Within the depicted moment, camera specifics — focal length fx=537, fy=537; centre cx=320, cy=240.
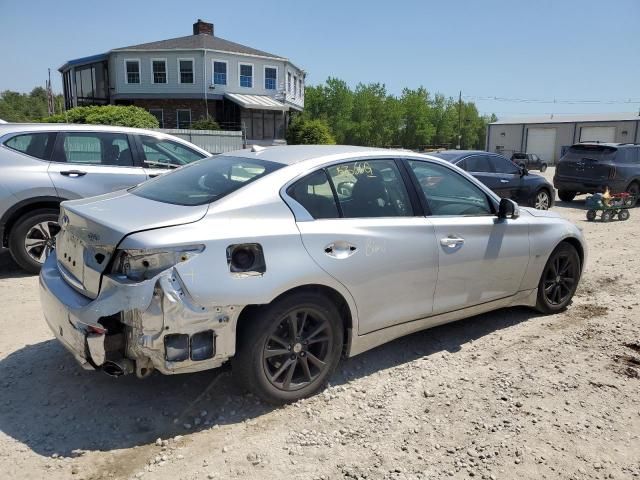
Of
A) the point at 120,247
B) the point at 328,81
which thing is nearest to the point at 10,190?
the point at 120,247

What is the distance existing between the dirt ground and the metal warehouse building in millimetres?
51115

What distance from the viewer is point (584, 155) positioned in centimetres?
1495

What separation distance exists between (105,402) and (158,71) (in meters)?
39.1

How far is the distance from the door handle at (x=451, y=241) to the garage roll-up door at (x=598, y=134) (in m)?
54.5

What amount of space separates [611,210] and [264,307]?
37.9 ft

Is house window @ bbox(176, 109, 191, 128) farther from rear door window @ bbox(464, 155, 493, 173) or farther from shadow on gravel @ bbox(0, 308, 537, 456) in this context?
shadow on gravel @ bbox(0, 308, 537, 456)

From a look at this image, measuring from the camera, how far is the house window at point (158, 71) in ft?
127

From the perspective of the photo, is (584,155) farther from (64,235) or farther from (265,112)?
(265,112)

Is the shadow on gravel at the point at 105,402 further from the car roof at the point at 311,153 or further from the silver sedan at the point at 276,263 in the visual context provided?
the car roof at the point at 311,153

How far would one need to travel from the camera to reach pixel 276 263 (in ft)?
10.3

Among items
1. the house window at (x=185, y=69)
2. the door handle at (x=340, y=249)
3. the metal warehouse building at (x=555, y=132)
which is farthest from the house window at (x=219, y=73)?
the door handle at (x=340, y=249)

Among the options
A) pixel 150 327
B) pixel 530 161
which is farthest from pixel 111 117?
pixel 530 161

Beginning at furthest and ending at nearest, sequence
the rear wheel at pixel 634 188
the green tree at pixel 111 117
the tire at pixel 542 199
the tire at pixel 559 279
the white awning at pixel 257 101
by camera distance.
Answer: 1. the white awning at pixel 257 101
2. the green tree at pixel 111 117
3. the rear wheel at pixel 634 188
4. the tire at pixel 542 199
5. the tire at pixel 559 279

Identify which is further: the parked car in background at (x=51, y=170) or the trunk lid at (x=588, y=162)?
the trunk lid at (x=588, y=162)
